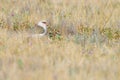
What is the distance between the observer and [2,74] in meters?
3.86

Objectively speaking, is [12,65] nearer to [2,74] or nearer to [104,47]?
[2,74]

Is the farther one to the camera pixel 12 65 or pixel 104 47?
pixel 104 47

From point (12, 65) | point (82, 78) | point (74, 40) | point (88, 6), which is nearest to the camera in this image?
point (82, 78)

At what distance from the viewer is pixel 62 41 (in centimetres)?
622

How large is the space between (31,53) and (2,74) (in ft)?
3.73

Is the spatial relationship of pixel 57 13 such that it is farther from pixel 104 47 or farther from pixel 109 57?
pixel 109 57

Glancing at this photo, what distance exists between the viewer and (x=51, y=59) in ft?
15.2

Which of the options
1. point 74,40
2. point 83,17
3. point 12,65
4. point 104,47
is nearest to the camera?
point 12,65

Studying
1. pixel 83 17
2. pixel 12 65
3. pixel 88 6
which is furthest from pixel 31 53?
pixel 88 6

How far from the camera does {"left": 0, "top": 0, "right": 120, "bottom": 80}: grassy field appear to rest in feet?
13.3

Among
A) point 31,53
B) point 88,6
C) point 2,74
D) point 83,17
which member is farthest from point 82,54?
point 88,6

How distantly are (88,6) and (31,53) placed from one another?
12.4 feet

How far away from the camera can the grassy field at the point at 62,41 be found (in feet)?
13.3

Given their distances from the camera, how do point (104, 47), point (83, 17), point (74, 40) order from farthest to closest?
point (83, 17) < point (74, 40) < point (104, 47)
